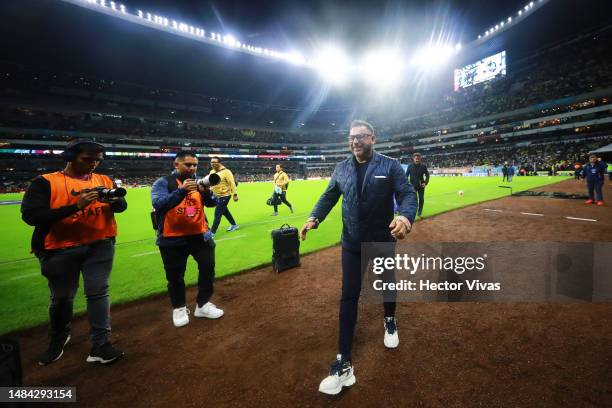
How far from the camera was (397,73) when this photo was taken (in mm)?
75750

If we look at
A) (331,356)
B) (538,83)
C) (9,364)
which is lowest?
(331,356)

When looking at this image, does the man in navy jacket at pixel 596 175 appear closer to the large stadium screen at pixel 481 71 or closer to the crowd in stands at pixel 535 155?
the crowd in stands at pixel 535 155

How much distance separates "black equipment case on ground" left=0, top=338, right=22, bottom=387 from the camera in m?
1.54

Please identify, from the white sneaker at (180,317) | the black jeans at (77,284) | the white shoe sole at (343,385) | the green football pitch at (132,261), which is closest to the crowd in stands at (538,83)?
the green football pitch at (132,261)

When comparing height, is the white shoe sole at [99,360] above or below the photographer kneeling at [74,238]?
below

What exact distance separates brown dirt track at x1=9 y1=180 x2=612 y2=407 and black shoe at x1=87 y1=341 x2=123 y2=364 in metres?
0.08

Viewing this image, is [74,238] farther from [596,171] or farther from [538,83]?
[538,83]

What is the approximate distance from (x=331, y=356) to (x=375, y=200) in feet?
5.73

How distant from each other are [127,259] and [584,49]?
85.6 m

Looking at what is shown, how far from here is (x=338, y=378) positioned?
2.30 meters

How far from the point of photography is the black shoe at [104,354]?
2.77 m

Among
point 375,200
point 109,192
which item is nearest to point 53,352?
point 109,192

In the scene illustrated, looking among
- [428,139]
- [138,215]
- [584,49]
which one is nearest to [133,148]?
[138,215]

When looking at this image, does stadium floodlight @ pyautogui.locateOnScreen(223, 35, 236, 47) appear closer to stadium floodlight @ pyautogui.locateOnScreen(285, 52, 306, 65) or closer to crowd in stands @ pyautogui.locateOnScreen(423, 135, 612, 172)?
stadium floodlight @ pyautogui.locateOnScreen(285, 52, 306, 65)
